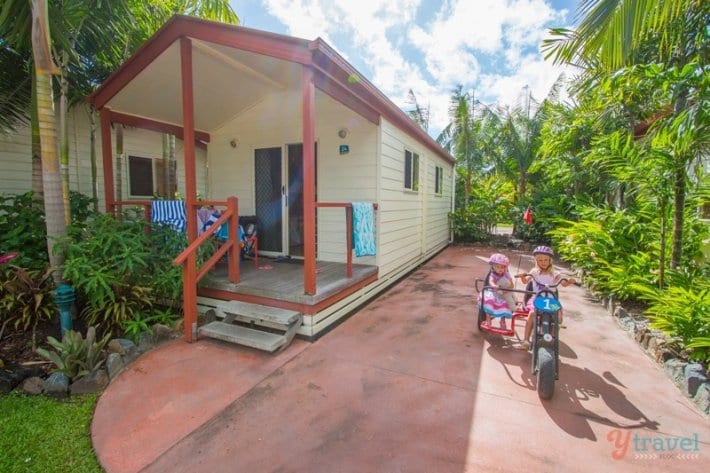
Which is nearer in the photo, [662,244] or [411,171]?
[662,244]

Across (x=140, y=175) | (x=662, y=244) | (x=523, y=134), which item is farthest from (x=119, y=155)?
(x=523, y=134)

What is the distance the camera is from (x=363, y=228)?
15.1 feet

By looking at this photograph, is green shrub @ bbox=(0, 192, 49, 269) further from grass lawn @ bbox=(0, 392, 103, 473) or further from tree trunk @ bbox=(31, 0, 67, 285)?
grass lawn @ bbox=(0, 392, 103, 473)

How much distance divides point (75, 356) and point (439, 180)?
27.6ft

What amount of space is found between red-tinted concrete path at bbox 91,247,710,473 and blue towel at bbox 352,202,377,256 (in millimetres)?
1323

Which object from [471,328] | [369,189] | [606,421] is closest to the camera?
[606,421]

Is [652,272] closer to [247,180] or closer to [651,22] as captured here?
[651,22]

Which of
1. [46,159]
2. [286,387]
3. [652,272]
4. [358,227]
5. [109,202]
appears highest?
[46,159]

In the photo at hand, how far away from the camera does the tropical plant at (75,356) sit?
2.72m

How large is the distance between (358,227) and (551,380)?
9.15 feet

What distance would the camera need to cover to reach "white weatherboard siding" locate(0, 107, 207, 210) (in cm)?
526

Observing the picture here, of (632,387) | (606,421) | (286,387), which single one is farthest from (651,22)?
(286,387)

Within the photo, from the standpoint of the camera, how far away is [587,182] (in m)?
8.95

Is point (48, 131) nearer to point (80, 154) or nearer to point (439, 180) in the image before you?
point (80, 154)
